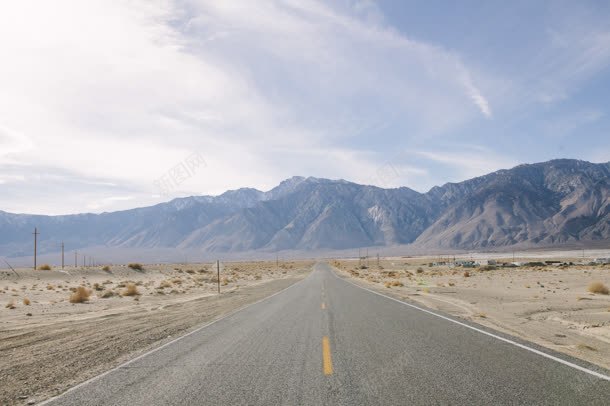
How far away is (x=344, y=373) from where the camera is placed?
736 cm

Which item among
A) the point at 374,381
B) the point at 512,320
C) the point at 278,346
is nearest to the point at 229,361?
the point at 278,346

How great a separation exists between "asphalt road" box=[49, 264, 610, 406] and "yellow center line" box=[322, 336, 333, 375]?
0.8 inches

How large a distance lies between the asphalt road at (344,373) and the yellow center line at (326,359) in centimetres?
2

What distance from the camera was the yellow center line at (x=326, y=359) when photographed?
24.8 ft

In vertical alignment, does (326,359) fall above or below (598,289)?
above

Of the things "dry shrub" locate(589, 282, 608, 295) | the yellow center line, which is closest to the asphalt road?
the yellow center line

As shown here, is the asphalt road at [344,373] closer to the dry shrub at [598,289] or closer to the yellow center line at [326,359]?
the yellow center line at [326,359]

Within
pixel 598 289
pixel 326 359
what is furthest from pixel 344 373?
pixel 598 289

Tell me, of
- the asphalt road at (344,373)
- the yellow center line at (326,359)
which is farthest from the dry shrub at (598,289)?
the yellow center line at (326,359)

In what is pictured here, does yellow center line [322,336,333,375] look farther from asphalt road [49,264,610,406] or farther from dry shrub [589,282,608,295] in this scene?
dry shrub [589,282,608,295]

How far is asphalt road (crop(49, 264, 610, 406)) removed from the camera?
6.17 meters

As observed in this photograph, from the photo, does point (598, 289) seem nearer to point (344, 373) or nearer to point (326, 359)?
point (326, 359)

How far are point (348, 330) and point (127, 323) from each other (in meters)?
7.83

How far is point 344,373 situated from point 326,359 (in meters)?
1.08
